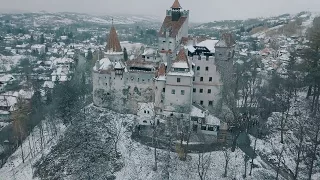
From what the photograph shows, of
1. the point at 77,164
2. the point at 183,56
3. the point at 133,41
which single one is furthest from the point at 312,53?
the point at 133,41

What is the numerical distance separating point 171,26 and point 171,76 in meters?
10.0

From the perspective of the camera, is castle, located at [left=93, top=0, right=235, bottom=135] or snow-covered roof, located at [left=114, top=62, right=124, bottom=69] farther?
snow-covered roof, located at [left=114, top=62, right=124, bottom=69]

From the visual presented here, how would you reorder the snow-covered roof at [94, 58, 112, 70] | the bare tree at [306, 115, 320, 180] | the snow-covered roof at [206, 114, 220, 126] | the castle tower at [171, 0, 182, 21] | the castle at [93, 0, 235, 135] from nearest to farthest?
the bare tree at [306, 115, 320, 180], the snow-covered roof at [206, 114, 220, 126], the castle at [93, 0, 235, 135], the snow-covered roof at [94, 58, 112, 70], the castle tower at [171, 0, 182, 21]

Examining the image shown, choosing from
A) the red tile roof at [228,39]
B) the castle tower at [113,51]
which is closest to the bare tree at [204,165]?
the red tile roof at [228,39]

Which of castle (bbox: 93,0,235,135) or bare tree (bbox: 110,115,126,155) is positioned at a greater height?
castle (bbox: 93,0,235,135)

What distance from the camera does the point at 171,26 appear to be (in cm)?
5072

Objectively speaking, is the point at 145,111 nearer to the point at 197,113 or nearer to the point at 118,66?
the point at 197,113

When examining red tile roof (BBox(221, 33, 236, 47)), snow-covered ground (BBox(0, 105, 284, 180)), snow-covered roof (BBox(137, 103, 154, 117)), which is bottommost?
snow-covered ground (BBox(0, 105, 284, 180))

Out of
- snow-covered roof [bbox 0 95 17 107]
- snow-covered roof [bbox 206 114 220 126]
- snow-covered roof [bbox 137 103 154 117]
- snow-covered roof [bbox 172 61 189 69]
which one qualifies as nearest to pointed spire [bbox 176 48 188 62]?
snow-covered roof [bbox 172 61 189 69]

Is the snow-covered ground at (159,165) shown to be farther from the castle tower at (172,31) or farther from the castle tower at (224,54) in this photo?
the castle tower at (172,31)

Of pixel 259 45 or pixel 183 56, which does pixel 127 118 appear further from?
pixel 259 45

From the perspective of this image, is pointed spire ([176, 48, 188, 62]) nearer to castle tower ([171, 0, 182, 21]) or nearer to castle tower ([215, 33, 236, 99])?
castle tower ([215, 33, 236, 99])

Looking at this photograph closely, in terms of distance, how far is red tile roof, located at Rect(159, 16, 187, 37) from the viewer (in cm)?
4971

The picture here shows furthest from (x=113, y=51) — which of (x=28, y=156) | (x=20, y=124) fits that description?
(x=28, y=156)
